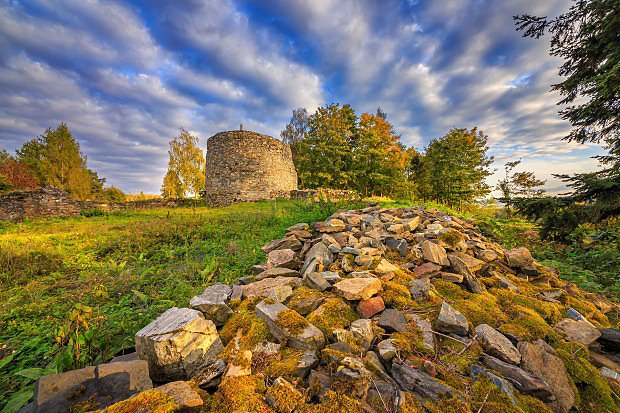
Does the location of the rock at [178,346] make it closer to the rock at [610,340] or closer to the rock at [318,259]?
the rock at [318,259]

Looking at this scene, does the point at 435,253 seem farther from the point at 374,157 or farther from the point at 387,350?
the point at 374,157

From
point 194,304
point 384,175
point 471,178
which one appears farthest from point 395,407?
point 471,178

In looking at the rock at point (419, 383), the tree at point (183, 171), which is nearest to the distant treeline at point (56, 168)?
the tree at point (183, 171)

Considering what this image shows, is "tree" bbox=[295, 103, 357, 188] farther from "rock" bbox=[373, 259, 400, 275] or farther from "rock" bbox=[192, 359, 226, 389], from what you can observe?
"rock" bbox=[192, 359, 226, 389]

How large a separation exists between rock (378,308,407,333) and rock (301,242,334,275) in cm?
117

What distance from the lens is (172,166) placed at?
25094 mm

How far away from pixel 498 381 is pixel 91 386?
2.55 meters

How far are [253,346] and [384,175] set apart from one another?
21331 mm

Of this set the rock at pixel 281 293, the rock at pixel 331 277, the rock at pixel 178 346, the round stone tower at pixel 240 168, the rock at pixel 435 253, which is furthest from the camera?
the round stone tower at pixel 240 168

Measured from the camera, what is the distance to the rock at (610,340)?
2109 millimetres

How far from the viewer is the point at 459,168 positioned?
19.9 metres

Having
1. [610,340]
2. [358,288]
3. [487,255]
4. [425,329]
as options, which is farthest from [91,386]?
[487,255]

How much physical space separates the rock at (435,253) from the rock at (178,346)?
3001 millimetres

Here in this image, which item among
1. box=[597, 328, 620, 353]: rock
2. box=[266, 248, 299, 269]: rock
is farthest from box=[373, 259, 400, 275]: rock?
box=[597, 328, 620, 353]: rock
